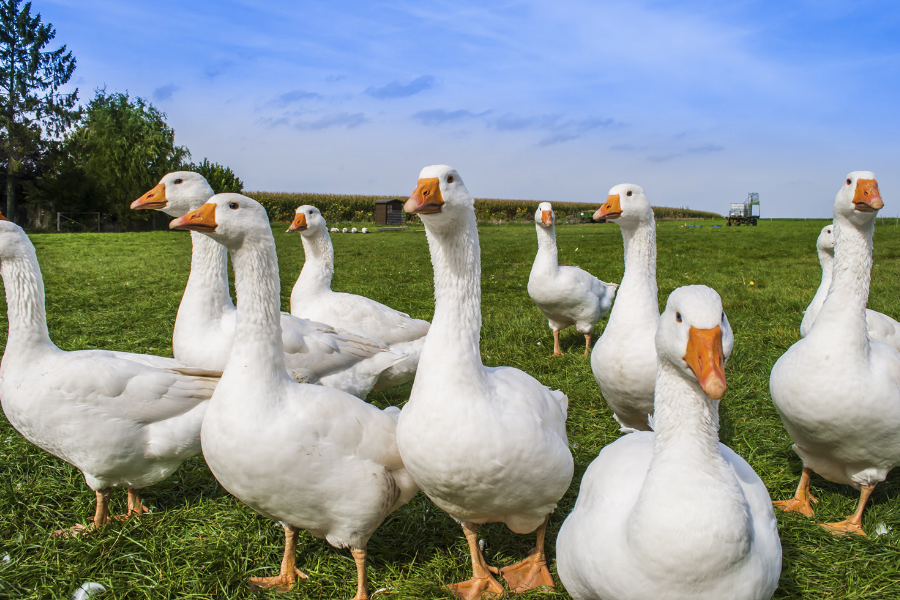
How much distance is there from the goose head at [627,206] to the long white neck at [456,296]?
1.86 meters

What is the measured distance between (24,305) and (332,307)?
260 cm

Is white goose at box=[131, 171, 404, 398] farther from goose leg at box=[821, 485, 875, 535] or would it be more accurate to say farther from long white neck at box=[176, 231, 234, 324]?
goose leg at box=[821, 485, 875, 535]

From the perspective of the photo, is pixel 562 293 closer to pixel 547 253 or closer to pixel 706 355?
pixel 547 253

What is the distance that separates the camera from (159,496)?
12.7 ft

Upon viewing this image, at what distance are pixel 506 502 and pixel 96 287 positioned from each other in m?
12.1

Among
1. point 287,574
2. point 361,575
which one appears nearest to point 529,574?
point 361,575

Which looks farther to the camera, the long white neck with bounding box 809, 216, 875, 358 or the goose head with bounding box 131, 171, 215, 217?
the goose head with bounding box 131, 171, 215, 217

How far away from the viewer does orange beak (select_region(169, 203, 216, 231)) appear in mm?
2934

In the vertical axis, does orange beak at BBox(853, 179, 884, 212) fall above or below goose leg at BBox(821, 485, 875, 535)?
above

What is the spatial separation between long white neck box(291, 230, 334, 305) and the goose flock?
7.76ft

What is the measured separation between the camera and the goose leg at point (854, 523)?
133 inches

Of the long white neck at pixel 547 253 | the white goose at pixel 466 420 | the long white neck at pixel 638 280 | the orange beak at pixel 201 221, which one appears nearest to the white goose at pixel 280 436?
the orange beak at pixel 201 221

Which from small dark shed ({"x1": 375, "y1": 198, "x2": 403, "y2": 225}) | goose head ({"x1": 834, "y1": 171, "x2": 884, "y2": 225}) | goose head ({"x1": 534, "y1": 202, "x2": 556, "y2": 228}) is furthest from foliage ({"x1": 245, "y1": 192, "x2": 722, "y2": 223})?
goose head ({"x1": 834, "y1": 171, "x2": 884, "y2": 225})

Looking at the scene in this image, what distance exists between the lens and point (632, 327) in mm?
3953
